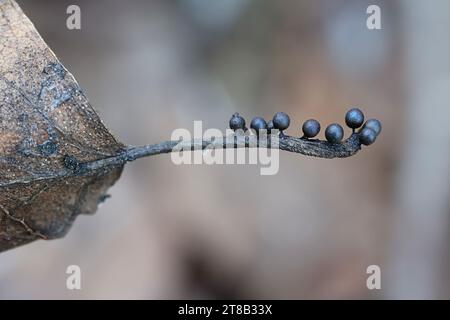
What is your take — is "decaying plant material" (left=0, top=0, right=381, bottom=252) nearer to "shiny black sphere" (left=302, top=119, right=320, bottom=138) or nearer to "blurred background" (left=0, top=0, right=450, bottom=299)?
"shiny black sphere" (left=302, top=119, right=320, bottom=138)

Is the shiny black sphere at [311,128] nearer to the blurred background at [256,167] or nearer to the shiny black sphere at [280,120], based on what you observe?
the shiny black sphere at [280,120]

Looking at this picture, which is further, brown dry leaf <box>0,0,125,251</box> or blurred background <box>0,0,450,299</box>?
blurred background <box>0,0,450,299</box>

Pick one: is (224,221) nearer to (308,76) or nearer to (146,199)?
(146,199)

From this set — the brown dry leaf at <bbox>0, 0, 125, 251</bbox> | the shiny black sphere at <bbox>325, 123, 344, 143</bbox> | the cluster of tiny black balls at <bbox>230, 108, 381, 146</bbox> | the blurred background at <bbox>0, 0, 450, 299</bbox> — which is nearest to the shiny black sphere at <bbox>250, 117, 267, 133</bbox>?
the cluster of tiny black balls at <bbox>230, 108, 381, 146</bbox>

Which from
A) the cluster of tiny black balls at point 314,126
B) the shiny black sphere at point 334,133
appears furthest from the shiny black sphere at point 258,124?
the shiny black sphere at point 334,133

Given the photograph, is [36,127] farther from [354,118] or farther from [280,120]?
[354,118]
